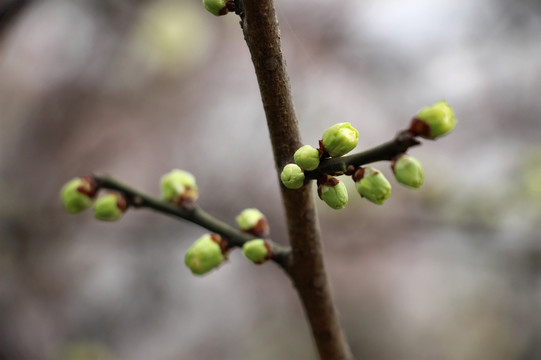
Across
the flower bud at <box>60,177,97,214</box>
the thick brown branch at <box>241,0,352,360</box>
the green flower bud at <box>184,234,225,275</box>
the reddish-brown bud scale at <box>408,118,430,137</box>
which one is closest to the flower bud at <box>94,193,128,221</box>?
the flower bud at <box>60,177,97,214</box>

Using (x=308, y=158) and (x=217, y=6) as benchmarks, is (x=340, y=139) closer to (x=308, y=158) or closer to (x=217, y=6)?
(x=308, y=158)

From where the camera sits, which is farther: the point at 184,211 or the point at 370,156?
the point at 184,211

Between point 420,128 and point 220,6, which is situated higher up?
point 220,6

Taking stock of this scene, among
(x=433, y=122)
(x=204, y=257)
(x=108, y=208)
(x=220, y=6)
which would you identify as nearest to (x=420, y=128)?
(x=433, y=122)

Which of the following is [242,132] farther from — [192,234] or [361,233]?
[361,233]

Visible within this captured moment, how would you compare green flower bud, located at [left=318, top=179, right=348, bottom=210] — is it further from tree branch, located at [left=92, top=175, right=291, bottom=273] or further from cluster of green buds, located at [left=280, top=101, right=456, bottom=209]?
tree branch, located at [left=92, top=175, right=291, bottom=273]
